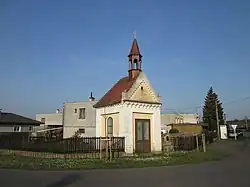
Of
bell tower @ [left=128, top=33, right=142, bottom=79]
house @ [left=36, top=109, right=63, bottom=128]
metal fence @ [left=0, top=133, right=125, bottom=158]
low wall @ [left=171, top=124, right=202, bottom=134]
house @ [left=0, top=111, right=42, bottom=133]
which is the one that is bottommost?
metal fence @ [left=0, top=133, right=125, bottom=158]

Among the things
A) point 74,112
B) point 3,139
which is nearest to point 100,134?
point 3,139

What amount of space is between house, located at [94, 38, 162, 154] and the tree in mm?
47903

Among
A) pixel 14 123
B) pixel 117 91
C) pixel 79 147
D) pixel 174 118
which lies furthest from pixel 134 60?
pixel 174 118

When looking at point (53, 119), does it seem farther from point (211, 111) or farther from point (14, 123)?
point (211, 111)

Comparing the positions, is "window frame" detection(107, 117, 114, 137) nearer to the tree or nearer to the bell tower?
the bell tower

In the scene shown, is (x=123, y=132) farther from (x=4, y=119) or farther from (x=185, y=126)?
(x=185, y=126)

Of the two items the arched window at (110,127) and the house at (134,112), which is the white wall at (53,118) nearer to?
the house at (134,112)

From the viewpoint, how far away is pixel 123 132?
2466cm

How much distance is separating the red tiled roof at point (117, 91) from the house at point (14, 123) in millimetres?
19053

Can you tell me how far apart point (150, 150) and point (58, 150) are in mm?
8440

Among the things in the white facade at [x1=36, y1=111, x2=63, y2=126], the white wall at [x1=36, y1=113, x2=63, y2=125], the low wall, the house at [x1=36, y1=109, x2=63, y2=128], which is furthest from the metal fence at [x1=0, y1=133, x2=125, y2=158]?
the white wall at [x1=36, y1=113, x2=63, y2=125]

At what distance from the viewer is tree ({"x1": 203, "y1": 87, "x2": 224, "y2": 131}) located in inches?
2822

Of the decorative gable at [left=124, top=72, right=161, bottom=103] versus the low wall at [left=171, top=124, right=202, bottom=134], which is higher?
the decorative gable at [left=124, top=72, right=161, bottom=103]

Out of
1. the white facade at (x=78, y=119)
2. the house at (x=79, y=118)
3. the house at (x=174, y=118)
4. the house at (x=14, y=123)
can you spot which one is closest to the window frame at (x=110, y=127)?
the house at (x=14, y=123)
